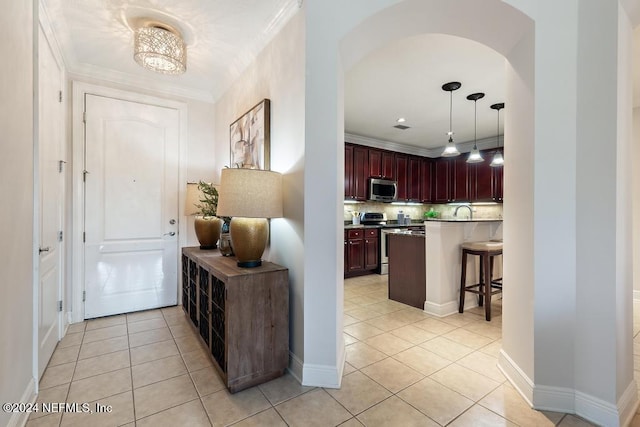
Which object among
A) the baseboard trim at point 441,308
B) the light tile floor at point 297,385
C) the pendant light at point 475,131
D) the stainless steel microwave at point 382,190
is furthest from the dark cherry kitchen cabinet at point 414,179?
the light tile floor at point 297,385

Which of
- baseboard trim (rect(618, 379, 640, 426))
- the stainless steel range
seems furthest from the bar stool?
the stainless steel range

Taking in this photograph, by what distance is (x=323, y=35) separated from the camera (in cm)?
193

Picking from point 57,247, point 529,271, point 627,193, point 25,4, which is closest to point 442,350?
point 529,271

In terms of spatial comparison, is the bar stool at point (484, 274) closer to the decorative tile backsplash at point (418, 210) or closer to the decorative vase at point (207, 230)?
the decorative vase at point (207, 230)

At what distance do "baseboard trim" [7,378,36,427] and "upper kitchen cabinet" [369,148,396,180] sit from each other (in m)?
5.18

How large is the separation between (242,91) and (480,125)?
4187 mm

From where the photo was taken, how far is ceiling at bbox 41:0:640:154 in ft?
7.25

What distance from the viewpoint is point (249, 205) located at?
1.90 metres

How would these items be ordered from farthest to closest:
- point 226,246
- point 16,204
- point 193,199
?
point 193,199 → point 226,246 → point 16,204

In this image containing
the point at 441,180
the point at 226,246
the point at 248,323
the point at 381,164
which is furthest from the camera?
the point at 441,180

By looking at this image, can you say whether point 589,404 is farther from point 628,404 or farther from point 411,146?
point 411,146

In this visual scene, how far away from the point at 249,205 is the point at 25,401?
164 cm

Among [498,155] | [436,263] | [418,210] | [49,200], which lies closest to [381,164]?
[418,210]

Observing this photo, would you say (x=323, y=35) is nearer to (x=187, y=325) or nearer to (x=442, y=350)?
(x=442, y=350)
